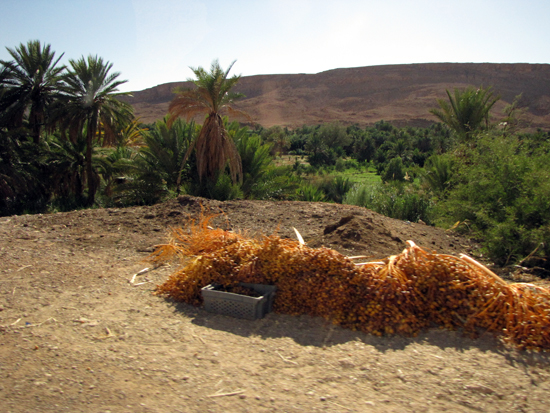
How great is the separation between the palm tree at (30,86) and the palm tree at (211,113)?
34.9ft

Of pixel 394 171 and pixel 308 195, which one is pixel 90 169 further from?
pixel 394 171

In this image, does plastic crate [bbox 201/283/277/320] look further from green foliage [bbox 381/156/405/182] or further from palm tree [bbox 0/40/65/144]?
green foliage [bbox 381/156/405/182]

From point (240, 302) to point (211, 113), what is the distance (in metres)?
9.59

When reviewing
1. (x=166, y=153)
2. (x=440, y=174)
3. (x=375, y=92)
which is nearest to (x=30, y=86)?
(x=166, y=153)

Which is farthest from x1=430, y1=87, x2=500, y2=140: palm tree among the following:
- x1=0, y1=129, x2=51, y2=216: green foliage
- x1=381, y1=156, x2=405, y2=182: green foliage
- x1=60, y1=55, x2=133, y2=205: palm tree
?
x1=0, y1=129, x2=51, y2=216: green foliage

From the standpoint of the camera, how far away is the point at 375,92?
94312mm

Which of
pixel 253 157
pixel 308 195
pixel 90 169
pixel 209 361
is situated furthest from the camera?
pixel 90 169

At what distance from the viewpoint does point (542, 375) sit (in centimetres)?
275

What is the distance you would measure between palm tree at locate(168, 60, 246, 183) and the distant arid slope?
2621 inches

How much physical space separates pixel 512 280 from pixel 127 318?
13.8 feet

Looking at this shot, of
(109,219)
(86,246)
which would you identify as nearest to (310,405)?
(86,246)

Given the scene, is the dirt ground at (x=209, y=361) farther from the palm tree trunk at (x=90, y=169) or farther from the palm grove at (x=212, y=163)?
the palm tree trunk at (x=90, y=169)

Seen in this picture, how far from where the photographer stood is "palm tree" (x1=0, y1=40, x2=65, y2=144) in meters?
19.5

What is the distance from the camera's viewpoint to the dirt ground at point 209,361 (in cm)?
249
